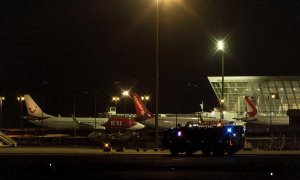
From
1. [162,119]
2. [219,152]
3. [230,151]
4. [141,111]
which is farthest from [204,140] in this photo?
[141,111]

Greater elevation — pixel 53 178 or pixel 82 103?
pixel 82 103

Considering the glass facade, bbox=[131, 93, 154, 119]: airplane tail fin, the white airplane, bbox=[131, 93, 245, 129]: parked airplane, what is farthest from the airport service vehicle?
the glass facade

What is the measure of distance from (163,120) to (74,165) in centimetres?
6959

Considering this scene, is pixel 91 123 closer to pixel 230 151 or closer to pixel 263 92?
pixel 263 92

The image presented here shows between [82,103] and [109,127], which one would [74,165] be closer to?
[109,127]

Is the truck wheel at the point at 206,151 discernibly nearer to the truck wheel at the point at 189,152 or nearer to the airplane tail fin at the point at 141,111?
the truck wheel at the point at 189,152

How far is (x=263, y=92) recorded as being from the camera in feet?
438

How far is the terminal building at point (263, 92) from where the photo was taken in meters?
132

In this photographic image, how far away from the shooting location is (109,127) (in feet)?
352

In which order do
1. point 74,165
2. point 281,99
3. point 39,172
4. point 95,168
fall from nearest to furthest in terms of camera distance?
1. point 39,172
2. point 95,168
3. point 74,165
4. point 281,99

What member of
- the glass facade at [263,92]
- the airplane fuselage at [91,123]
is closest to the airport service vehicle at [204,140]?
the airplane fuselage at [91,123]

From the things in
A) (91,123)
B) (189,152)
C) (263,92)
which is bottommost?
(189,152)

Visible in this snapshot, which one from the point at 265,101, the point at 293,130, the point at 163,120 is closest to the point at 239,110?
the point at 265,101

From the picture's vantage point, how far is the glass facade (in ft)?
433
